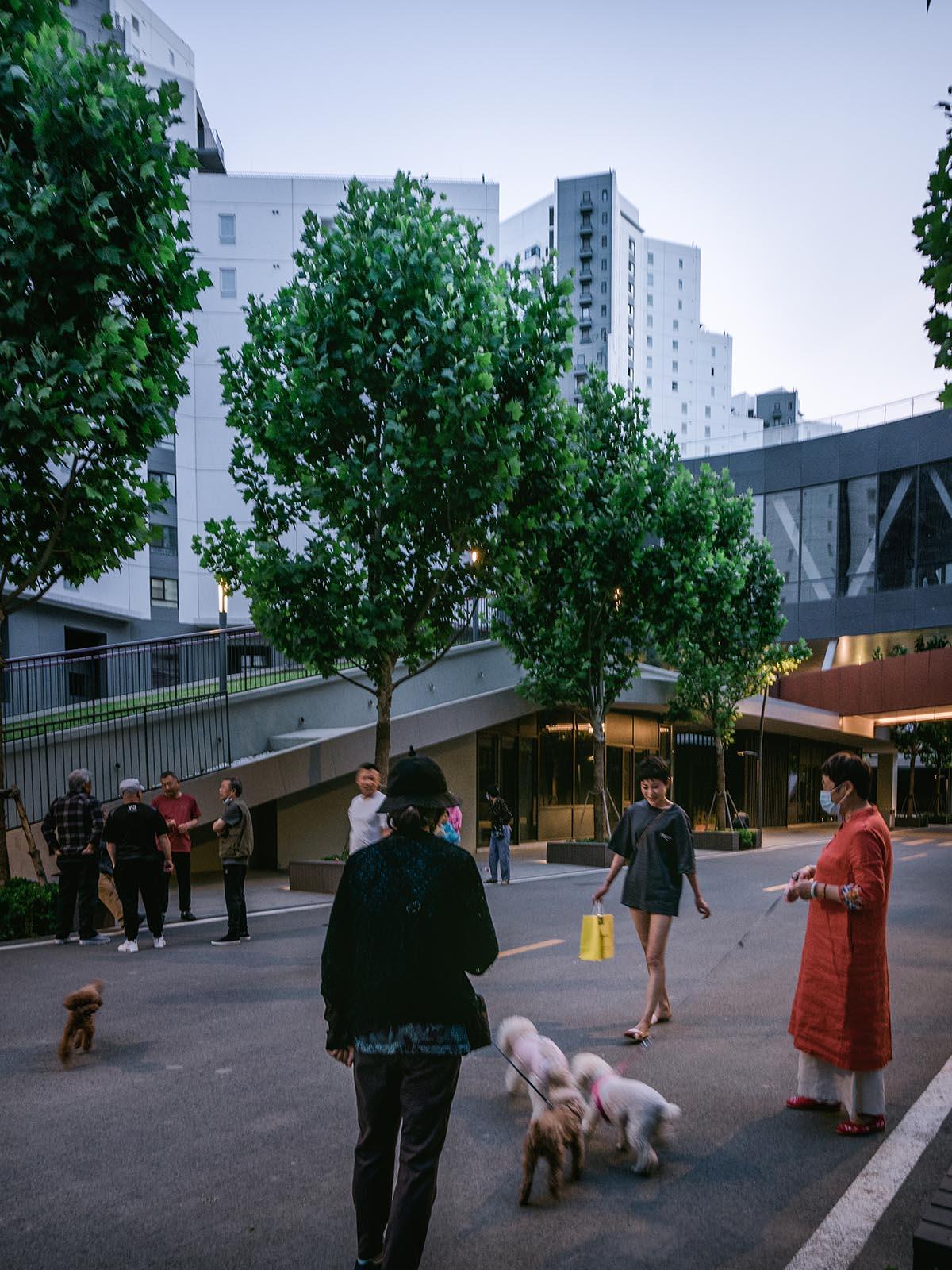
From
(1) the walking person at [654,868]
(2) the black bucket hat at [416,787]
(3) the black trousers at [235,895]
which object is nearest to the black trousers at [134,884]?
(3) the black trousers at [235,895]

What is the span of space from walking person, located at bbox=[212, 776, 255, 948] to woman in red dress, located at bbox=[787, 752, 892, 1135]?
22.7ft

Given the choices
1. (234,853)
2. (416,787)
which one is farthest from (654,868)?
(234,853)

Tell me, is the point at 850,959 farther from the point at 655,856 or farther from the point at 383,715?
the point at 383,715

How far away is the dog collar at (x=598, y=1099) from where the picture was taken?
4641 millimetres

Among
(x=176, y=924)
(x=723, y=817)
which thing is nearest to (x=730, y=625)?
(x=723, y=817)

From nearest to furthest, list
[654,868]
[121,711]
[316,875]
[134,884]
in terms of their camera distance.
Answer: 1. [654,868]
2. [134,884]
3. [121,711]
4. [316,875]

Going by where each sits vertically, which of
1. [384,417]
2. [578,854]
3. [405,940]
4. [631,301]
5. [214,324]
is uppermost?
[631,301]

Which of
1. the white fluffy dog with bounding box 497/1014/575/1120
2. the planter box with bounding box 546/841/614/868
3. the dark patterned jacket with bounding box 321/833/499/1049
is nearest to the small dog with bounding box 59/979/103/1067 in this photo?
the white fluffy dog with bounding box 497/1014/575/1120

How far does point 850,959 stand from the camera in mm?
4980

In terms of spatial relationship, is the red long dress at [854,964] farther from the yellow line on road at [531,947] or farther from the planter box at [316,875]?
the planter box at [316,875]

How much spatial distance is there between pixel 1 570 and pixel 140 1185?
339 inches

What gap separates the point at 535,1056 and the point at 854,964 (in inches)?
65.6

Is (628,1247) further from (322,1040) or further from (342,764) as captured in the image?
(342,764)

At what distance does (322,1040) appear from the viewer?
6.67 m
